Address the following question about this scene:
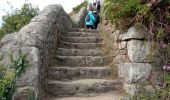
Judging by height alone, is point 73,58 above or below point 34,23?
below

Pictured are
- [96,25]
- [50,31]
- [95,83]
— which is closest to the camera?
[95,83]

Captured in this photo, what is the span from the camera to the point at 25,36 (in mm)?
5844

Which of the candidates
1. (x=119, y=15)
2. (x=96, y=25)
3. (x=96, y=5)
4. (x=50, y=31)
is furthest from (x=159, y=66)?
(x=96, y=5)

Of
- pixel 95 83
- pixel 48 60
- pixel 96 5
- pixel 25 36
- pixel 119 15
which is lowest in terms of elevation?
pixel 95 83

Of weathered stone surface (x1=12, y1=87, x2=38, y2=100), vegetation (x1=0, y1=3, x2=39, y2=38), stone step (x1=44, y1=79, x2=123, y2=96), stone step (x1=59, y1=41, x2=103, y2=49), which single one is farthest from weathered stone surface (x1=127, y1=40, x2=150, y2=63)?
vegetation (x1=0, y1=3, x2=39, y2=38)

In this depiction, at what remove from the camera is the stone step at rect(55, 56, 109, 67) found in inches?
297

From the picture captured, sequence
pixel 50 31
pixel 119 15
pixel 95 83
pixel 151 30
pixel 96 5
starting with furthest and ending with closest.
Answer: pixel 96 5, pixel 50 31, pixel 95 83, pixel 119 15, pixel 151 30

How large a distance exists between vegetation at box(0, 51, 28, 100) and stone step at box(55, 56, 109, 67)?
2.33m

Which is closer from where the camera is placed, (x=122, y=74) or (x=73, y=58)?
(x=122, y=74)

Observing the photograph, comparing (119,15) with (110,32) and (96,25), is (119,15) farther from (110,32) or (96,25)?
(96,25)

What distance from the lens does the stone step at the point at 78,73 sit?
695 centimetres

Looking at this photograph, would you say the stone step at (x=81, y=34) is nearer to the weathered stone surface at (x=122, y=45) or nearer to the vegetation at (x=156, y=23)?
the weathered stone surface at (x=122, y=45)

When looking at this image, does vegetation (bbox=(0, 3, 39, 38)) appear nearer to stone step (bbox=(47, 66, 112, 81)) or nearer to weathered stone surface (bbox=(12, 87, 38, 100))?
stone step (bbox=(47, 66, 112, 81))

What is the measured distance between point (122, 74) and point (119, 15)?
113cm
